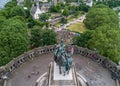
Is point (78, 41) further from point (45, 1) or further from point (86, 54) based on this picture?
point (45, 1)

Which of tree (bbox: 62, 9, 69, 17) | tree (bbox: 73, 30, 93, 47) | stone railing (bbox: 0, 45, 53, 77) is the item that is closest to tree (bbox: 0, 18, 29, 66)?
stone railing (bbox: 0, 45, 53, 77)

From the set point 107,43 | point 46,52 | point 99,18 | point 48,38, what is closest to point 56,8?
point 99,18

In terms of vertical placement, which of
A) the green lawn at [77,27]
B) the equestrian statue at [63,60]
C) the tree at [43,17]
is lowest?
the green lawn at [77,27]

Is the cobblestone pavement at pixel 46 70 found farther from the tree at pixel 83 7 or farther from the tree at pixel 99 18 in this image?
the tree at pixel 83 7

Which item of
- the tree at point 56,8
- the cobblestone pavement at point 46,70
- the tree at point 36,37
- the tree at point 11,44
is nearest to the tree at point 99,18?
the tree at point 36,37

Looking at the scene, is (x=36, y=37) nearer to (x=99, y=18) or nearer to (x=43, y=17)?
(x=99, y=18)

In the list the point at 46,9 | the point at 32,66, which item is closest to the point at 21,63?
the point at 32,66
